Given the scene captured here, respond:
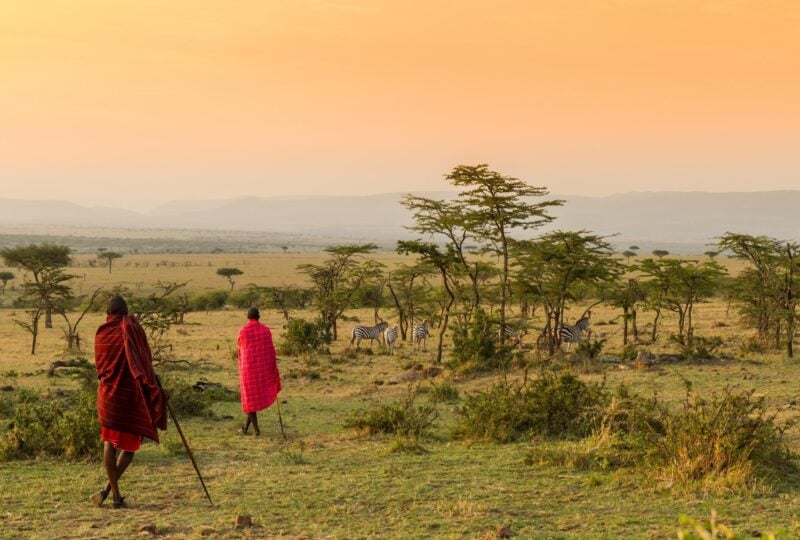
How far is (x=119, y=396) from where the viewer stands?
291 inches

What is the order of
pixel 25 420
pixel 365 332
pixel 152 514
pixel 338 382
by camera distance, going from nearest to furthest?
pixel 152 514, pixel 25 420, pixel 338 382, pixel 365 332

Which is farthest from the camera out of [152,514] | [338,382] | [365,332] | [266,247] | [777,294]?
[266,247]

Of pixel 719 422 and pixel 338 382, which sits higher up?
pixel 719 422

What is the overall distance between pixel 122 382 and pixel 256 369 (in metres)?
3.84

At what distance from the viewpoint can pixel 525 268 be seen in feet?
69.1

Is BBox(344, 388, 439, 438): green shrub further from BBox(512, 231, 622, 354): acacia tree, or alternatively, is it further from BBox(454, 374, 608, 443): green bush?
BBox(512, 231, 622, 354): acacia tree

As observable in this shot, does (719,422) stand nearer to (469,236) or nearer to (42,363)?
(469,236)

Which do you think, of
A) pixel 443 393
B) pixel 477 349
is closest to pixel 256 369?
pixel 443 393

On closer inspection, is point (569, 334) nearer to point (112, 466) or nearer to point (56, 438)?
point (56, 438)

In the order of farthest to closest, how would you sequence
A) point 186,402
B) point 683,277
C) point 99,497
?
point 683,277, point 186,402, point 99,497

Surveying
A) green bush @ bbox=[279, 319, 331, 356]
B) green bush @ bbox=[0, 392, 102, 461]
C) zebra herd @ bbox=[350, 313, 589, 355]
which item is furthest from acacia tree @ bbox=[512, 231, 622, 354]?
green bush @ bbox=[0, 392, 102, 461]

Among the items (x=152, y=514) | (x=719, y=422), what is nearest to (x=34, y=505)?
(x=152, y=514)

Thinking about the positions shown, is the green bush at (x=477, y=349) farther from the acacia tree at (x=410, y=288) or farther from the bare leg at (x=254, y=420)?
the bare leg at (x=254, y=420)

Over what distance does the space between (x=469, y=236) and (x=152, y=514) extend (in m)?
15.6
